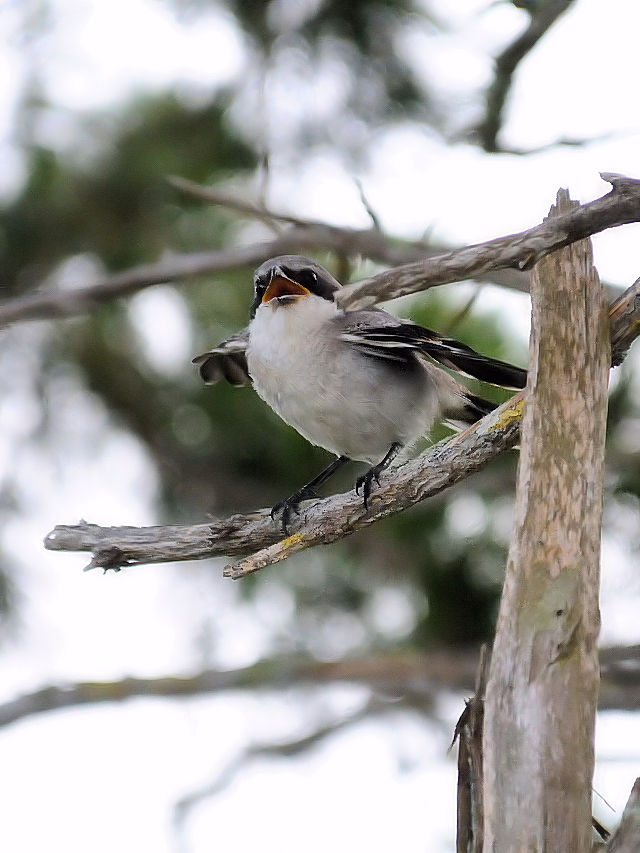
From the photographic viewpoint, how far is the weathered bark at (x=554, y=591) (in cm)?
183

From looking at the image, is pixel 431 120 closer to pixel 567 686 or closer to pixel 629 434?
pixel 629 434

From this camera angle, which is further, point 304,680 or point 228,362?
point 304,680

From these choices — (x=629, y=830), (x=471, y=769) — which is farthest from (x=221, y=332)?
(x=629, y=830)

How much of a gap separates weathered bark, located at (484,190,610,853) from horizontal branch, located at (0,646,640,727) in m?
2.02

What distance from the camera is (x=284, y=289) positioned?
352cm

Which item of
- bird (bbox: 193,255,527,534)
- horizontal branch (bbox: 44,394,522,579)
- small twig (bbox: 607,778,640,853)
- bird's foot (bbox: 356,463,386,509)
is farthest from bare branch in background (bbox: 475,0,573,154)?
small twig (bbox: 607,778,640,853)

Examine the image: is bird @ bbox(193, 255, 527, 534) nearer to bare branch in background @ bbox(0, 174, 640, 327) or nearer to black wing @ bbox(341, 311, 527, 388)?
black wing @ bbox(341, 311, 527, 388)

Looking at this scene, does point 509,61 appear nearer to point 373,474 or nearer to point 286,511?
point 373,474

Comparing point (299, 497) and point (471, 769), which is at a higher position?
point (299, 497)

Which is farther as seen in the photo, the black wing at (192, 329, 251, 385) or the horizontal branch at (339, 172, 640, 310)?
the black wing at (192, 329, 251, 385)

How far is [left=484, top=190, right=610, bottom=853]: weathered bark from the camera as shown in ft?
5.99

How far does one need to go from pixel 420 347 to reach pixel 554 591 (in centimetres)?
A: 118

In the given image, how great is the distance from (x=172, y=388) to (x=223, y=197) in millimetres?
780

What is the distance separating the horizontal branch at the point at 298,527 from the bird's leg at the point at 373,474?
29 mm
